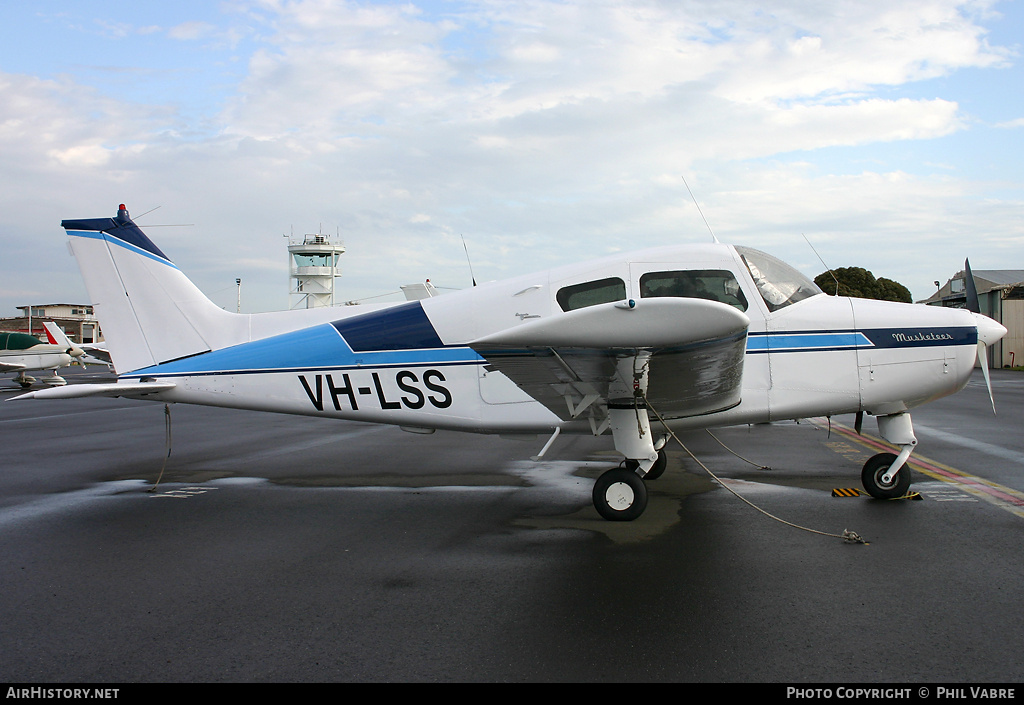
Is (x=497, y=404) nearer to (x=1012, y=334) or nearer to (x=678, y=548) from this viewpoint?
(x=678, y=548)

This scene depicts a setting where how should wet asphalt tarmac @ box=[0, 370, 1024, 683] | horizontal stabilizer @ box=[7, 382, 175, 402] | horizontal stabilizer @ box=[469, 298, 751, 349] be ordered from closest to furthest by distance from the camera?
wet asphalt tarmac @ box=[0, 370, 1024, 683]
horizontal stabilizer @ box=[469, 298, 751, 349]
horizontal stabilizer @ box=[7, 382, 175, 402]

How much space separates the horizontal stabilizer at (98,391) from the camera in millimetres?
5508

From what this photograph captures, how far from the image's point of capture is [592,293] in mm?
5965

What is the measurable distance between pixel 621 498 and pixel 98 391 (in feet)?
15.3

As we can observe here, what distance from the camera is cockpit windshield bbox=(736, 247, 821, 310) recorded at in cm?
602

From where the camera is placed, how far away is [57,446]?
1116 centimetres

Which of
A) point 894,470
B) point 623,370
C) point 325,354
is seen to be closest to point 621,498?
point 623,370

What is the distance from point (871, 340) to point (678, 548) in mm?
2835

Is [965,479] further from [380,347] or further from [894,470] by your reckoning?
[380,347]

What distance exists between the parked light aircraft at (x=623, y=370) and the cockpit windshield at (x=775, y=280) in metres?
0.01

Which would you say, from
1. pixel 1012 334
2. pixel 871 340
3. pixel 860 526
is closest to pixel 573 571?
pixel 860 526

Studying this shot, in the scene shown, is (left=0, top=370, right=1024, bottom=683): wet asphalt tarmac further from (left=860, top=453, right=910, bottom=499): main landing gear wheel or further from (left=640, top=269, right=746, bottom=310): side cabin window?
(left=640, top=269, right=746, bottom=310): side cabin window

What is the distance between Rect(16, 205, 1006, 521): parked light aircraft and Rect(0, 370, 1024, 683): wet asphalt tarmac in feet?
2.77

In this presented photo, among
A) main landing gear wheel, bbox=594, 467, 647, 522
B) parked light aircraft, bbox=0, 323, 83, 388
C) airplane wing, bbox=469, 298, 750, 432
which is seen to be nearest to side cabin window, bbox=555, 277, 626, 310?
airplane wing, bbox=469, 298, 750, 432
